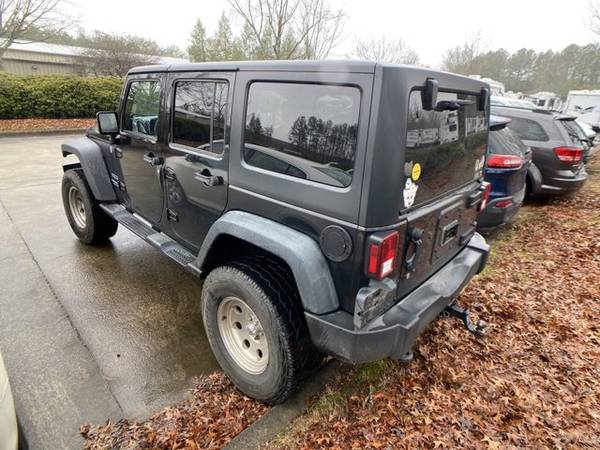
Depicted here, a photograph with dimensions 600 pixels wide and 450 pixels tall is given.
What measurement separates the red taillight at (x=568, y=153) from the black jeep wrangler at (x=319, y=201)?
3891 mm

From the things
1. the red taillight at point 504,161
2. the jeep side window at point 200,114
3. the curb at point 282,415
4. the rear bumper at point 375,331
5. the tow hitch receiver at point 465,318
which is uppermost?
the jeep side window at point 200,114

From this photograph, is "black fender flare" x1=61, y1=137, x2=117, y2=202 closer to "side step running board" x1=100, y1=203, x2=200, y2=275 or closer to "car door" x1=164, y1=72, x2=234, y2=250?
"side step running board" x1=100, y1=203, x2=200, y2=275

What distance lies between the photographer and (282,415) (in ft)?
7.18

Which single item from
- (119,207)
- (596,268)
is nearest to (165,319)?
(119,207)

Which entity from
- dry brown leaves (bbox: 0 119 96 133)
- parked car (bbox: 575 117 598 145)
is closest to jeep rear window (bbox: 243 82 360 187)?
parked car (bbox: 575 117 598 145)

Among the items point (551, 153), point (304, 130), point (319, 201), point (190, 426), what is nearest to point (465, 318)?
point (319, 201)

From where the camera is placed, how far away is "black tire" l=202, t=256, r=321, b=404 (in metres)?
2.03

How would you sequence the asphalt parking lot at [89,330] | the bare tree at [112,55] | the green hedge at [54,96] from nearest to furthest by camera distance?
the asphalt parking lot at [89,330] < the green hedge at [54,96] < the bare tree at [112,55]

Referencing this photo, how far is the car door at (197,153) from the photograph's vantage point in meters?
2.40

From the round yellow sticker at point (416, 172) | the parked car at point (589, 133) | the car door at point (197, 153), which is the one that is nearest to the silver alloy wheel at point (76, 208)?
the car door at point (197, 153)

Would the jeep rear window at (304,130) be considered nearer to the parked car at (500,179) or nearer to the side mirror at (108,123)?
the side mirror at (108,123)

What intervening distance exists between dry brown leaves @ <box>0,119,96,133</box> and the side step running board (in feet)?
38.8

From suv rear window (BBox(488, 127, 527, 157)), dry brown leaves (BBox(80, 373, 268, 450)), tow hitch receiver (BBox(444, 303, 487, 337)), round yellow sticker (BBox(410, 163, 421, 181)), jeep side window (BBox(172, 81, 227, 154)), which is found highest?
jeep side window (BBox(172, 81, 227, 154))

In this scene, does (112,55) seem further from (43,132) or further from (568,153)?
(568,153)
